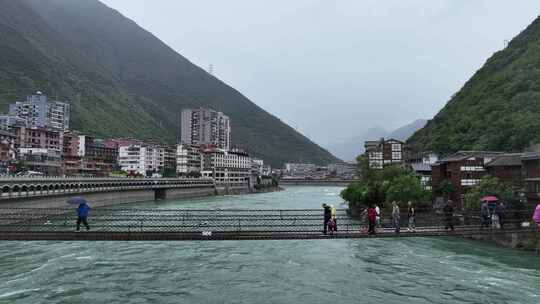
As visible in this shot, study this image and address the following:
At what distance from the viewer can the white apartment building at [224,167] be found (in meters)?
142

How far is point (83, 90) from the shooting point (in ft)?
627

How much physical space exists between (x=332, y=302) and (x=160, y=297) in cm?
728

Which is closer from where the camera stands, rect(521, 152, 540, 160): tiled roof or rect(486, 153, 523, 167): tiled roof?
rect(521, 152, 540, 160): tiled roof

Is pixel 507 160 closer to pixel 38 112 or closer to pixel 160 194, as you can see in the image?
pixel 160 194

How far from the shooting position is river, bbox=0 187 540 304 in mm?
18203

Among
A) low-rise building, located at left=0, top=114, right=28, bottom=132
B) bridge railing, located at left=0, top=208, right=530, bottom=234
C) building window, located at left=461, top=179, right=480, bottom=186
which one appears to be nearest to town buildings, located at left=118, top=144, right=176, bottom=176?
low-rise building, located at left=0, top=114, right=28, bottom=132

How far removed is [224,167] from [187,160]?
42.4 ft

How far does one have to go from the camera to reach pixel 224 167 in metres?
145

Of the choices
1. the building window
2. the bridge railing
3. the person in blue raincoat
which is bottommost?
the bridge railing

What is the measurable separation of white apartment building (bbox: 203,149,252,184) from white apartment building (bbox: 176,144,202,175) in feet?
8.26

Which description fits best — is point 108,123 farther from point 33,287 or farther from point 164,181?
point 33,287

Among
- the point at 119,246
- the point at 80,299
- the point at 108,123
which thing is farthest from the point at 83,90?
the point at 80,299

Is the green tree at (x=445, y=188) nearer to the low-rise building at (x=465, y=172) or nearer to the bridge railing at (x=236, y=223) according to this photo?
the low-rise building at (x=465, y=172)

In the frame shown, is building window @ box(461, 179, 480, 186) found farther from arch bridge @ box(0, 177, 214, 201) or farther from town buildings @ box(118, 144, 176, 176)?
town buildings @ box(118, 144, 176, 176)
